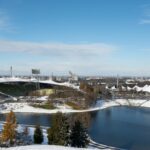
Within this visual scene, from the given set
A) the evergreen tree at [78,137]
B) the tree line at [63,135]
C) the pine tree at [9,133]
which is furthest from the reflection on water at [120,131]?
the pine tree at [9,133]

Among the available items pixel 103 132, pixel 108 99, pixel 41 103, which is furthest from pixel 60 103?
pixel 103 132

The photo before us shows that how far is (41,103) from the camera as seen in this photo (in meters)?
49.8

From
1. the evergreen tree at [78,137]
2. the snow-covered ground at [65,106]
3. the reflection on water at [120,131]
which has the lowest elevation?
the reflection on water at [120,131]

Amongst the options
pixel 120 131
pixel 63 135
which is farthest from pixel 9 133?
pixel 120 131

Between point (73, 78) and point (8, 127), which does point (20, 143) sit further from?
point (73, 78)

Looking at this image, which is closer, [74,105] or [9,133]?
[9,133]

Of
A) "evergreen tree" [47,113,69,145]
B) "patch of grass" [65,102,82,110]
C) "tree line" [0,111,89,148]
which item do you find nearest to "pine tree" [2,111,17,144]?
"tree line" [0,111,89,148]

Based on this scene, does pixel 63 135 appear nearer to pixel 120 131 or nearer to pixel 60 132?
pixel 60 132

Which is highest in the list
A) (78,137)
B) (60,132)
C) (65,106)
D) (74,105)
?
(60,132)

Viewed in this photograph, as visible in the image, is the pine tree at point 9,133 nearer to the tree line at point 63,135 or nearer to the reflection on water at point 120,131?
the tree line at point 63,135

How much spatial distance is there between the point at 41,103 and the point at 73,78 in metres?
50.6

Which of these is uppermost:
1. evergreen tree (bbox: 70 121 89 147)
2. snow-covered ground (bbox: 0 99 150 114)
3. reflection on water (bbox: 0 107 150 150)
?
evergreen tree (bbox: 70 121 89 147)

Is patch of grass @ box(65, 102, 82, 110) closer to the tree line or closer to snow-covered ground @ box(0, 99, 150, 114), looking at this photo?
Result: snow-covered ground @ box(0, 99, 150, 114)

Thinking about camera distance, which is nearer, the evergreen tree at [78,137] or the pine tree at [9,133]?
the evergreen tree at [78,137]
